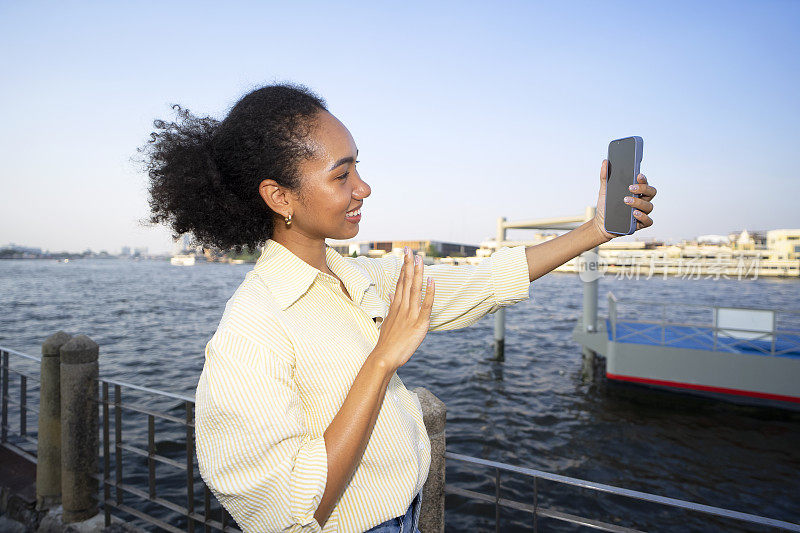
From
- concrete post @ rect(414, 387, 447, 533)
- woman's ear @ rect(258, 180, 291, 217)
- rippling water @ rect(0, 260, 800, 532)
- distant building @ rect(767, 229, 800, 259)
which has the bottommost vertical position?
rippling water @ rect(0, 260, 800, 532)

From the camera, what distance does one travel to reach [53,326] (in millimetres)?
27234

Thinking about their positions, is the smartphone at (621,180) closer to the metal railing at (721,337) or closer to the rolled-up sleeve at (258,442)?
the rolled-up sleeve at (258,442)

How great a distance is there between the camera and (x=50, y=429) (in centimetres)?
394

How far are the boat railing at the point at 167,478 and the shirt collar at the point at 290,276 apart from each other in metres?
1.53

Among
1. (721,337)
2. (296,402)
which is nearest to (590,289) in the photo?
(721,337)

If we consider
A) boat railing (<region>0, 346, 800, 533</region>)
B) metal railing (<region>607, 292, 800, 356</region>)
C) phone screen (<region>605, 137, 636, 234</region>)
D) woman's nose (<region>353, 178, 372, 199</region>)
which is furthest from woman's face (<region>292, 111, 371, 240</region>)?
metal railing (<region>607, 292, 800, 356</region>)

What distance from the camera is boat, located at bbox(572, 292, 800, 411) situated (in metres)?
10.2

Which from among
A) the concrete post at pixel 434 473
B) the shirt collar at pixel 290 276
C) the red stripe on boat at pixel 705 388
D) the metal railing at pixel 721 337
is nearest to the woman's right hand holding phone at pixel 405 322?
the shirt collar at pixel 290 276

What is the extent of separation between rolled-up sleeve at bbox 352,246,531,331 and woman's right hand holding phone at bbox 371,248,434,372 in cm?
53

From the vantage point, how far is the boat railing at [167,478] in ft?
8.32

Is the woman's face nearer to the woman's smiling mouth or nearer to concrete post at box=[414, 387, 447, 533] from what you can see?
the woman's smiling mouth

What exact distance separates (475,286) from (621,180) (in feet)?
2.03

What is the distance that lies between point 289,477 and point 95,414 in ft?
12.5

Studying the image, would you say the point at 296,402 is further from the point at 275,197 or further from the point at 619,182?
the point at 619,182
